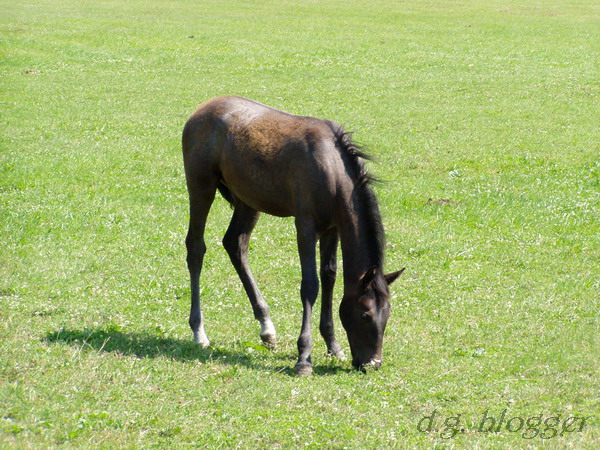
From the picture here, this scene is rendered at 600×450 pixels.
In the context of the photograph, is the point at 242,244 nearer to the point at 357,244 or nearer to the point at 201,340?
the point at 201,340

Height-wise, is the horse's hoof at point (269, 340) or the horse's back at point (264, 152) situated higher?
the horse's back at point (264, 152)

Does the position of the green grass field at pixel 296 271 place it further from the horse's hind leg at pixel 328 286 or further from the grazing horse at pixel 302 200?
the grazing horse at pixel 302 200

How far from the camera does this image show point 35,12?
4428cm

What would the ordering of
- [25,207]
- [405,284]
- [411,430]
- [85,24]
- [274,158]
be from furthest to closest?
[85,24], [25,207], [405,284], [274,158], [411,430]

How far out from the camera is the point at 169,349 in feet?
28.5

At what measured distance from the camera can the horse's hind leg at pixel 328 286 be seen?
8672 mm

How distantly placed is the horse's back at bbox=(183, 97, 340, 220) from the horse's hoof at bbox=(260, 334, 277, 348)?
136 centimetres

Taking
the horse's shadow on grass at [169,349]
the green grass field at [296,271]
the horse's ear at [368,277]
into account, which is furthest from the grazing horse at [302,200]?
the green grass field at [296,271]

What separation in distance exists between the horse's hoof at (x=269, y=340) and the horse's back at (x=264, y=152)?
1359mm

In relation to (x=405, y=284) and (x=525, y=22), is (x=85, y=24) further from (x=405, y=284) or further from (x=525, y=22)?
(x=405, y=284)

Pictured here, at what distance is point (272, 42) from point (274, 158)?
2917 cm

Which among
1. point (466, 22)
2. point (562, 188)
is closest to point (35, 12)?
point (466, 22)

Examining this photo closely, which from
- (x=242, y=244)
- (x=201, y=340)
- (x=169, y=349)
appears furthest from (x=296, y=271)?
(x=169, y=349)

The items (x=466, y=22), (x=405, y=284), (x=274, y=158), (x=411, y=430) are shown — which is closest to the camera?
(x=411, y=430)
